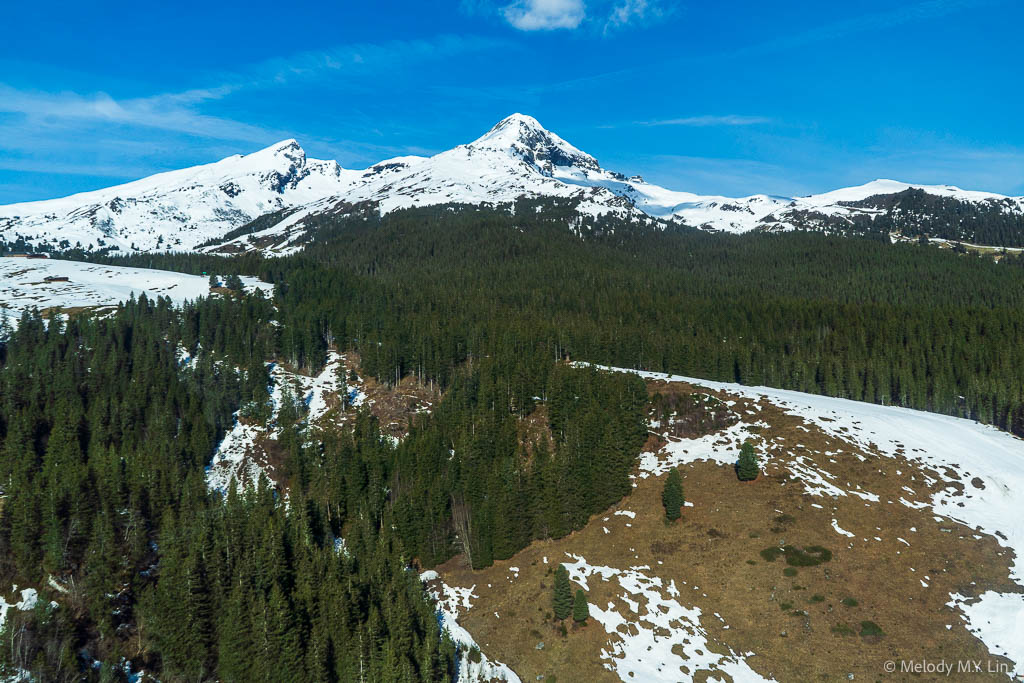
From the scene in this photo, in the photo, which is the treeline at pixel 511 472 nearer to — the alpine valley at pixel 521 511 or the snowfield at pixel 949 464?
the alpine valley at pixel 521 511

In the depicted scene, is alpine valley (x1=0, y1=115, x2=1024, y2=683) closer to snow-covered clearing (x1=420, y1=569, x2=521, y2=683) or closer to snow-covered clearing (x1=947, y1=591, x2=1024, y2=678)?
snow-covered clearing (x1=947, y1=591, x2=1024, y2=678)

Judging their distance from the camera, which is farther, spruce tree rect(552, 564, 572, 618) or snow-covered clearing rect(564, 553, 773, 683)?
spruce tree rect(552, 564, 572, 618)

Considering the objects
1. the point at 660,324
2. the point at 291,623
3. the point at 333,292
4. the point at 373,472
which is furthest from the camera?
the point at 333,292

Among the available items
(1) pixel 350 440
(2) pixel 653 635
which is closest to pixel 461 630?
(2) pixel 653 635

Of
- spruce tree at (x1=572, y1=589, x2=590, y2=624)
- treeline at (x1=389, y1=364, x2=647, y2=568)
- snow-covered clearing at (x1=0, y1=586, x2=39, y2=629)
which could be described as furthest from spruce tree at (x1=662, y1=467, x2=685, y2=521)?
snow-covered clearing at (x1=0, y1=586, x2=39, y2=629)

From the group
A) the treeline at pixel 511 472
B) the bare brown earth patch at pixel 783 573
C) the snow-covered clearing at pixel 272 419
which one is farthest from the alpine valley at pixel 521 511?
the snow-covered clearing at pixel 272 419

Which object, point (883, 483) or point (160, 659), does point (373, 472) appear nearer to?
point (160, 659)

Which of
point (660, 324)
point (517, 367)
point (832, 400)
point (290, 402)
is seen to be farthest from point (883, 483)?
point (290, 402)

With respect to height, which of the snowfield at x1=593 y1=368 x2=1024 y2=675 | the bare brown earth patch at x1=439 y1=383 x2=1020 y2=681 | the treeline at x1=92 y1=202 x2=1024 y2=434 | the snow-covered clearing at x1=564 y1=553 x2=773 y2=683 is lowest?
the snow-covered clearing at x1=564 y1=553 x2=773 y2=683
